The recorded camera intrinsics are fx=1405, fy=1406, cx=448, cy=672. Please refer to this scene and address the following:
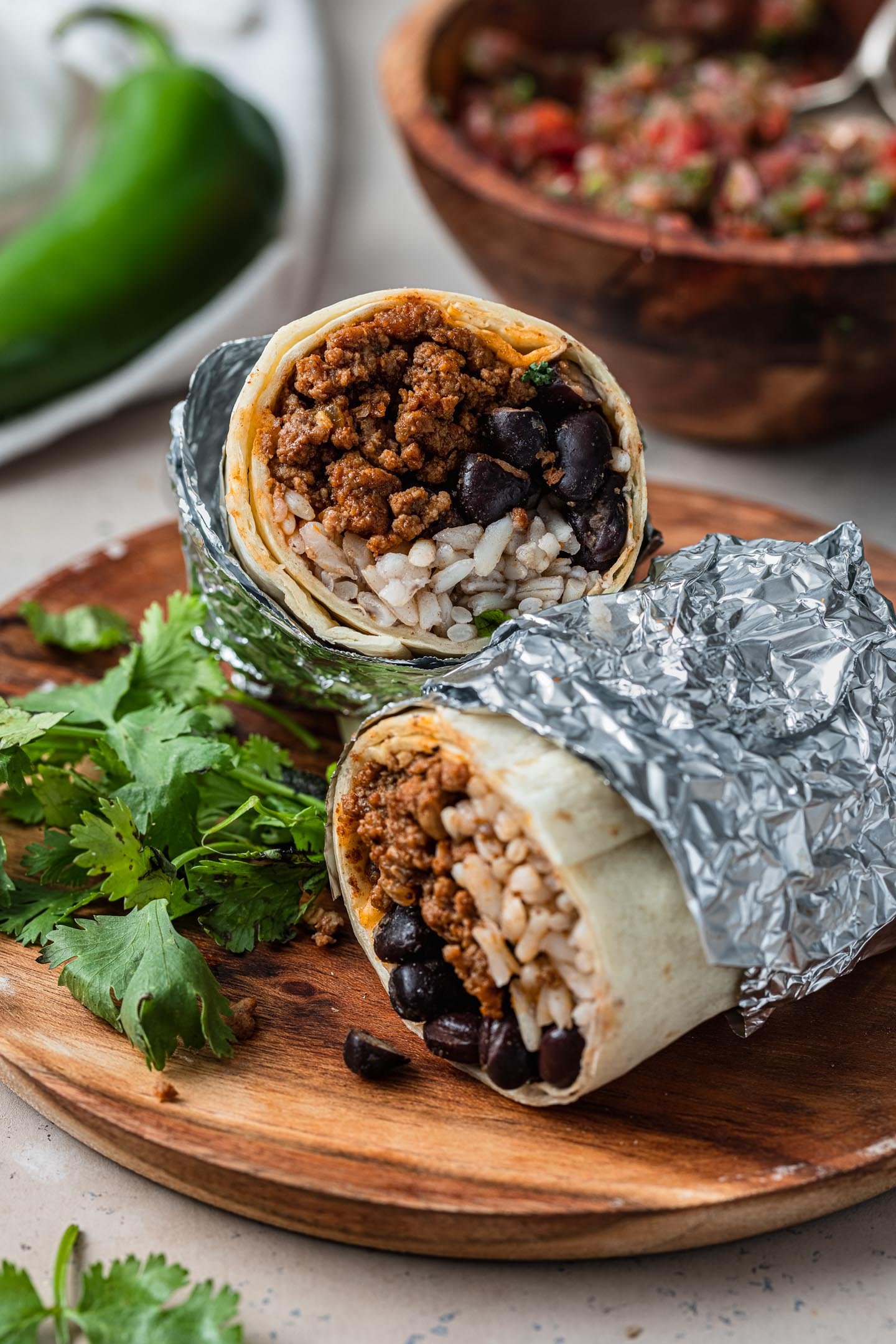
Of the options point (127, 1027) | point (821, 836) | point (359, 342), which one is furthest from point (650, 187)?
point (127, 1027)

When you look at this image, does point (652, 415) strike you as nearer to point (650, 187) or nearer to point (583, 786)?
point (650, 187)

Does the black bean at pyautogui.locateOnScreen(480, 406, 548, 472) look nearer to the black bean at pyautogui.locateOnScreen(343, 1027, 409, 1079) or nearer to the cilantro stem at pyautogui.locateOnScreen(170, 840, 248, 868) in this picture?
the cilantro stem at pyautogui.locateOnScreen(170, 840, 248, 868)

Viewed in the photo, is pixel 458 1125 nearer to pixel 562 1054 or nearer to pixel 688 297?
pixel 562 1054

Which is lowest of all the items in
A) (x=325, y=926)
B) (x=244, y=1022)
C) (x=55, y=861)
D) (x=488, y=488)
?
(x=325, y=926)

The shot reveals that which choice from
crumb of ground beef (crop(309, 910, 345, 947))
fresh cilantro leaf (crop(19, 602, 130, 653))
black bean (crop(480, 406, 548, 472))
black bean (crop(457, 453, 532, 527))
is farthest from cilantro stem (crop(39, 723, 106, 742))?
black bean (crop(480, 406, 548, 472))

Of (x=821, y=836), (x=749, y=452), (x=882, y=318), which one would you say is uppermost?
(x=821, y=836)

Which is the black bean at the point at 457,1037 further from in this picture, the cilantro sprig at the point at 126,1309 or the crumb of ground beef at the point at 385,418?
the crumb of ground beef at the point at 385,418

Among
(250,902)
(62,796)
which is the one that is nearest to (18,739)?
(62,796)
